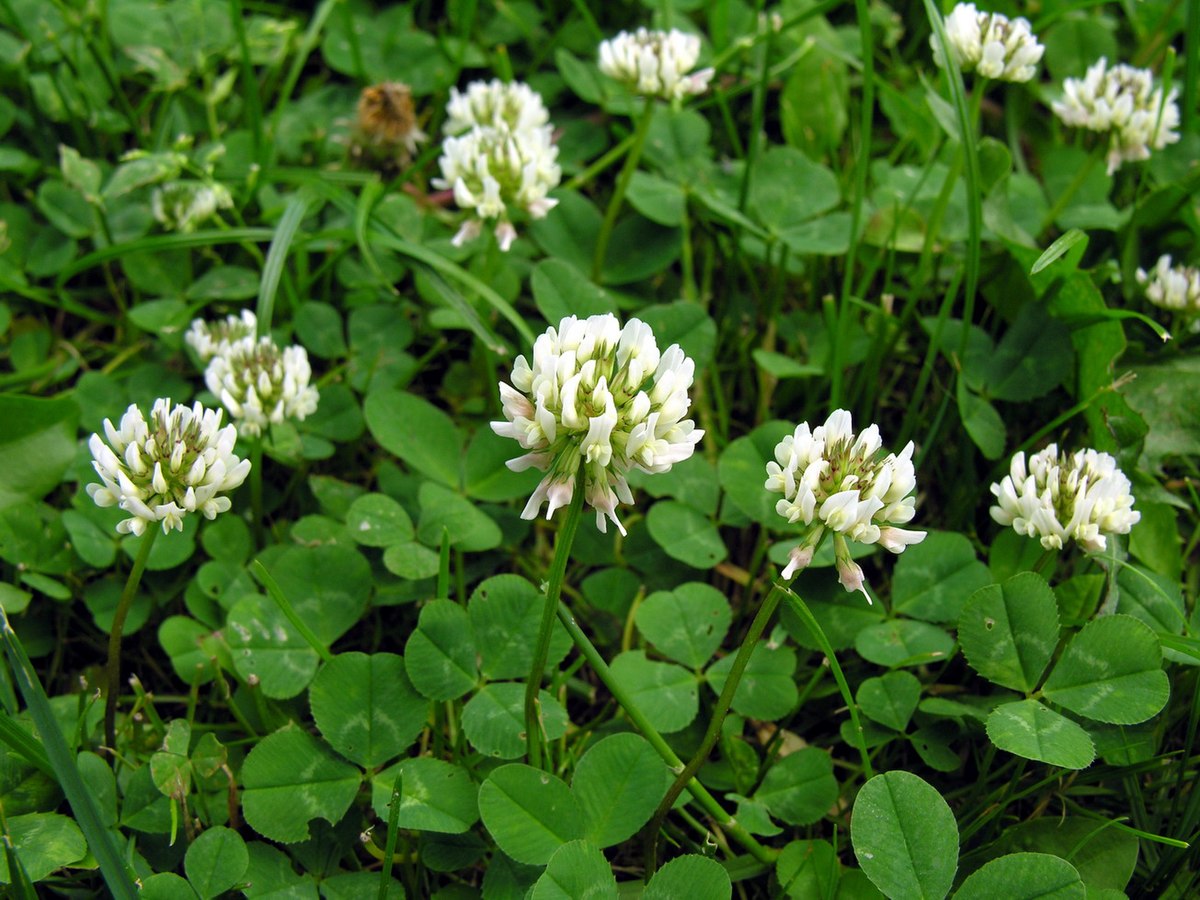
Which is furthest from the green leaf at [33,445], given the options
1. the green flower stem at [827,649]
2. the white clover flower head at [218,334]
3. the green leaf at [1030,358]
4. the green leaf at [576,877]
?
the green leaf at [1030,358]

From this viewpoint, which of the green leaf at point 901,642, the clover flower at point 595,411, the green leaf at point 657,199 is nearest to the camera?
the clover flower at point 595,411

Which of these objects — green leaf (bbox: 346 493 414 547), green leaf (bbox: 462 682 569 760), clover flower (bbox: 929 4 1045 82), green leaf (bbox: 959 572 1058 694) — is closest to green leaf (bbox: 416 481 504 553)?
green leaf (bbox: 346 493 414 547)

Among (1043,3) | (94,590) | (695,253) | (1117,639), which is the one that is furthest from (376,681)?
(1043,3)

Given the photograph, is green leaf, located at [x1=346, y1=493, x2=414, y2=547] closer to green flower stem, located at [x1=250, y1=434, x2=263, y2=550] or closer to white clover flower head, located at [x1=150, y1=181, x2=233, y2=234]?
green flower stem, located at [x1=250, y1=434, x2=263, y2=550]

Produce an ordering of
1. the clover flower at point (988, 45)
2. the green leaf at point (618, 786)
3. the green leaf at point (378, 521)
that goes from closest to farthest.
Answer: the green leaf at point (618, 786)
the green leaf at point (378, 521)
the clover flower at point (988, 45)

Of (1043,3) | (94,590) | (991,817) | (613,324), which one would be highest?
(613,324)

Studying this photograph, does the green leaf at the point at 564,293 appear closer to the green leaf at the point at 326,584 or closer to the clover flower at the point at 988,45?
the green leaf at the point at 326,584

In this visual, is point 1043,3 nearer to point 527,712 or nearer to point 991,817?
point 991,817
